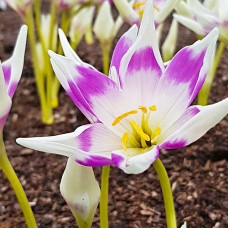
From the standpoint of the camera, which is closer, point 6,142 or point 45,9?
point 6,142

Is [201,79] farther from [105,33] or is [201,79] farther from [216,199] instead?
[105,33]

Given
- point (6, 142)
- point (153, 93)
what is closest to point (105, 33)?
point (6, 142)

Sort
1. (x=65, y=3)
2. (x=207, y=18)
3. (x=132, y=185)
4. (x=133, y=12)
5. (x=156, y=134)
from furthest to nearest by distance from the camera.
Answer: (x=65, y=3) → (x=132, y=185) → (x=133, y=12) → (x=207, y=18) → (x=156, y=134)

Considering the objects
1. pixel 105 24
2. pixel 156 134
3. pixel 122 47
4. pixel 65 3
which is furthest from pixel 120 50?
pixel 105 24

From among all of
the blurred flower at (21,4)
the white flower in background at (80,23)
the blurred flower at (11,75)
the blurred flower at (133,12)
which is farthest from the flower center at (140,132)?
the white flower in background at (80,23)

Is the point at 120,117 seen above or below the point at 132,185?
above

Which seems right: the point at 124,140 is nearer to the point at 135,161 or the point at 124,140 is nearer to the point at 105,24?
the point at 135,161
